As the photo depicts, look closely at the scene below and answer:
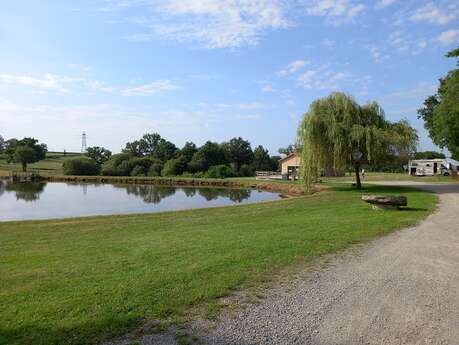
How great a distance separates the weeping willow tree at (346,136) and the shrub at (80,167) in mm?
51099

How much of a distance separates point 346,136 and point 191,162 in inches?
1706

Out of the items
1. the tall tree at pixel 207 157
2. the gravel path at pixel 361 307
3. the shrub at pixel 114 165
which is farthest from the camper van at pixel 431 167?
the gravel path at pixel 361 307

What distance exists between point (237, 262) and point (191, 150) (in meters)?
65.2

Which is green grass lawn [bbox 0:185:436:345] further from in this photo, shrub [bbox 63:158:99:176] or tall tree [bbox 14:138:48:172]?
tall tree [bbox 14:138:48:172]

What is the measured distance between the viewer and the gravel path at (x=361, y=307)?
413 centimetres

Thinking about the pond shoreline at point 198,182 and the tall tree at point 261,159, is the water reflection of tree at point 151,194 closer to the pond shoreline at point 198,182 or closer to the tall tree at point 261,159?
the pond shoreline at point 198,182

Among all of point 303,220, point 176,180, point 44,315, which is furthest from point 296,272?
point 176,180

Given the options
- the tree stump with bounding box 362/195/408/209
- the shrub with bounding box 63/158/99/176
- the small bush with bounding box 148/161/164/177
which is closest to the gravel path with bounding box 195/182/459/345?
the tree stump with bounding box 362/195/408/209

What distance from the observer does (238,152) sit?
7975 cm

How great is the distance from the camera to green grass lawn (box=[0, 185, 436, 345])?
4508 millimetres

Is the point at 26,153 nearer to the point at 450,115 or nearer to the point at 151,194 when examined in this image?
the point at 151,194

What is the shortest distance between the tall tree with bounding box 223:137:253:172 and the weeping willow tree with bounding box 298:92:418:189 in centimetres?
5168

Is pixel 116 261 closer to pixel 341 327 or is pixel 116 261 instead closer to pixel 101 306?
pixel 101 306

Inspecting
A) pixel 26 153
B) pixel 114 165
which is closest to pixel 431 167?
pixel 114 165
